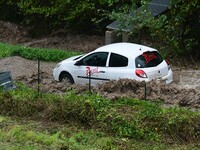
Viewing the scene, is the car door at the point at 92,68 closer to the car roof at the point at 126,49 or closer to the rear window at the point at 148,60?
the car roof at the point at 126,49

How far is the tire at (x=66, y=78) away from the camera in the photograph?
18.7 meters

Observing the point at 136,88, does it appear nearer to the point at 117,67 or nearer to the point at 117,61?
the point at 117,67

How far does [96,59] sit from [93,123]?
4.52m

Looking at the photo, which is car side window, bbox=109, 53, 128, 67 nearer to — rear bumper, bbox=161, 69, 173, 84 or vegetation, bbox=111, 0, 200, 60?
rear bumper, bbox=161, 69, 173, 84

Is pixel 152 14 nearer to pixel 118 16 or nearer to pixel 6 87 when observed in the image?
pixel 118 16

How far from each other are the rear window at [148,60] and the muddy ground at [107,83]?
0.84 metres

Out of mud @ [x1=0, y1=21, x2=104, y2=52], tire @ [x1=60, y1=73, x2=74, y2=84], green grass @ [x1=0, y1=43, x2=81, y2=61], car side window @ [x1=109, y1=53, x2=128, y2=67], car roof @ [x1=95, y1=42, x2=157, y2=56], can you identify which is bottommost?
mud @ [x1=0, y1=21, x2=104, y2=52]

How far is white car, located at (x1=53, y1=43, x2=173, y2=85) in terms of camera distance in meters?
17.7

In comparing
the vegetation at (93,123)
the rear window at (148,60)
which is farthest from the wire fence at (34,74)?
the vegetation at (93,123)

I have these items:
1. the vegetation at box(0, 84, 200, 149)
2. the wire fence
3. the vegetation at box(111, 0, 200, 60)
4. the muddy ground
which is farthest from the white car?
the vegetation at box(111, 0, 200, 60)

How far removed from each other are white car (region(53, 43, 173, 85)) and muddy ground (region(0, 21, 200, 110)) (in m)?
0.56

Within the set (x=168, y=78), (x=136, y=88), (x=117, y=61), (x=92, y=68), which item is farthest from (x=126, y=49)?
(x=136, y=88)

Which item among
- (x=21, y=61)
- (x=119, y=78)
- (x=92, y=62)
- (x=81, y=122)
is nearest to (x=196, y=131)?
(x=81, y=122)

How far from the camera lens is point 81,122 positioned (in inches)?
568
